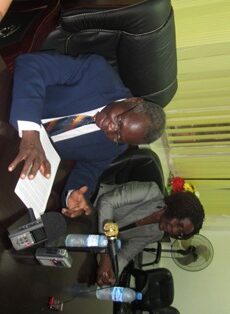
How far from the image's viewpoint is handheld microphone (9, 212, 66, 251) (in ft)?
3.88

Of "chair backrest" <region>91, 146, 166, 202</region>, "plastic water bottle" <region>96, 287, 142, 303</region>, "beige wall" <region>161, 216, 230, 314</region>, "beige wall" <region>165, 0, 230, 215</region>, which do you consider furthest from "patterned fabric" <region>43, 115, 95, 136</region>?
"beige wall" <region>161, 216, 230, 314</region>

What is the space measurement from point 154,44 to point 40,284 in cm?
122

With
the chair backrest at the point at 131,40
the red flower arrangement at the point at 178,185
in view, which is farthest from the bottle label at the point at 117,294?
the red flower arrangement at the point at 178,185

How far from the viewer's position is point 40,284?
1.33 metres

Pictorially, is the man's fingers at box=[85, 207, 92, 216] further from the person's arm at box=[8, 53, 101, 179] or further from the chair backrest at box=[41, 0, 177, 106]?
the chair backrest at box=[41, 0, 177, 106]

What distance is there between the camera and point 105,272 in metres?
1.73

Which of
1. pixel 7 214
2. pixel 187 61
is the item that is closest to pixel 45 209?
pixel 7 214

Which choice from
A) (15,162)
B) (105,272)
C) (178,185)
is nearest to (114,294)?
(105,272)

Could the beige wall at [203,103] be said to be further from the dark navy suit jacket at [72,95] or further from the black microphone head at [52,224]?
the black microphone head at [52,224]

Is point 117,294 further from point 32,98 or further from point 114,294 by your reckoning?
point 32,98

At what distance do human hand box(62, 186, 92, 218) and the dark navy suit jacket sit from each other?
6 centimetres

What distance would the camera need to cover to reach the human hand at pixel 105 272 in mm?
1718

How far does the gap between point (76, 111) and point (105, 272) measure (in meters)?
0.82

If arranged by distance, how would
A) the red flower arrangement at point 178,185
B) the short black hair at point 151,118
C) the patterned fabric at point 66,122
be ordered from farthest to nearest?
the red flower arrangement at point 178,185 → the patterned fabric at point 66,122 → the short black hair at point 151,118
